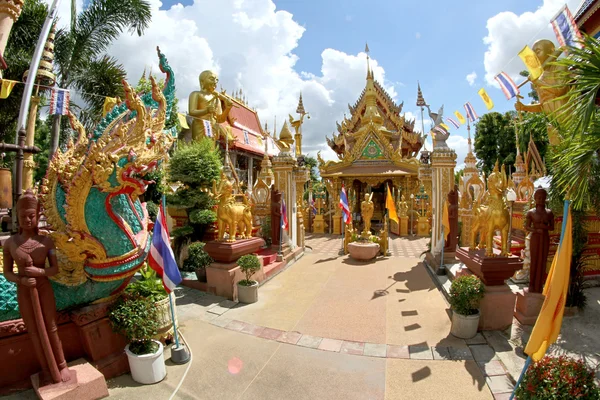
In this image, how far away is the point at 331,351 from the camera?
16.8 ft

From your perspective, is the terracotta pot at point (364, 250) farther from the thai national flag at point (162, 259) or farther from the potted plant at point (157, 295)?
the thai national flag at point (162, 259)

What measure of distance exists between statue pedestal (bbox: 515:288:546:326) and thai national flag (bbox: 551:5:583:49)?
4.72 metres

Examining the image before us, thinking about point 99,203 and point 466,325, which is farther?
point 466,325

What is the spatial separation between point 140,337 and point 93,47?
12047 millimetres

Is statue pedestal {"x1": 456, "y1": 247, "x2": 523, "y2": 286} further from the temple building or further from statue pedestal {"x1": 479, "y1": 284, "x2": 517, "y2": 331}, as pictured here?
the temple building

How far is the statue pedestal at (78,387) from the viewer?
350cm

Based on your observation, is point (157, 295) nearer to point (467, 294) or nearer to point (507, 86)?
point (467, 294)

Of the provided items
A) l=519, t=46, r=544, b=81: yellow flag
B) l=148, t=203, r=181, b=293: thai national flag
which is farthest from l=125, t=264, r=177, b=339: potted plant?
l=519, t=46, r=544, b=81: yellow flag

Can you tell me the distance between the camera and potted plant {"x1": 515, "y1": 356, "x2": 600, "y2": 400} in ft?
9.44

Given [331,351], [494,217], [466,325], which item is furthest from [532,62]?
[331,351]

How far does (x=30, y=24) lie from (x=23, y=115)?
279 inches

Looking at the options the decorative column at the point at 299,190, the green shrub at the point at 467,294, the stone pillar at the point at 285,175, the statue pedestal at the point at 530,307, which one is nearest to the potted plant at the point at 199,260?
the stone pillar at the point at 285,175

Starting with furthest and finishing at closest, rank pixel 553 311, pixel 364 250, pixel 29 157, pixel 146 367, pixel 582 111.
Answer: pixel 364 250 → pixel 29 157 → pixel 146 367 → pixel 553 311 → pixel 582 111

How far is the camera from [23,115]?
7.21 m
